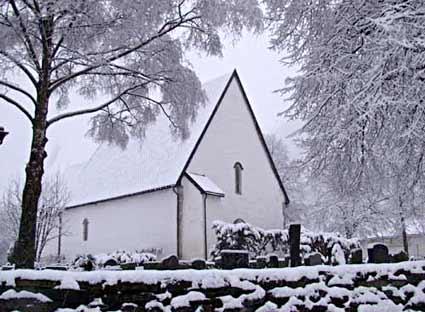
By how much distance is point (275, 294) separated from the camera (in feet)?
13.2

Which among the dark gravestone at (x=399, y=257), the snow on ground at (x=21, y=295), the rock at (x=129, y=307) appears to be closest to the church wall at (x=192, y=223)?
the dark gravestone at (x=399, y=257)

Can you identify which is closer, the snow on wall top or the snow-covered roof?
the snow-covered roof

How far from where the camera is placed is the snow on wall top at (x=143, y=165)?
1895 cm

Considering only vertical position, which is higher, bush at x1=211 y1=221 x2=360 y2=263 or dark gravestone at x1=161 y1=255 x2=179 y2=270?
bush at x1=211 y1=221 x2=360 y2=263

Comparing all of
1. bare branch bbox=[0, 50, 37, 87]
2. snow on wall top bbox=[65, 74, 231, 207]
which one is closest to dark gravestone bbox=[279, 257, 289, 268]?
bare branch bbox=[0, 50, 37, 87]

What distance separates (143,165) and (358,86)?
584 inches

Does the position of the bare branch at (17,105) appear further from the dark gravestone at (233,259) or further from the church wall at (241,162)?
the church wall at (241,162)

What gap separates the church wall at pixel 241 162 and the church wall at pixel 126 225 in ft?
5.45

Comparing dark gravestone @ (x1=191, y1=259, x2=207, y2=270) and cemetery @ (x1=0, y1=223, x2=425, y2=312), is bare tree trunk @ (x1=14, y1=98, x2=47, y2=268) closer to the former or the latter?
cemetery @ (x1=0, y1=223, x2=425, y2=312)

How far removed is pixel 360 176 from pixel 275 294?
507 cm

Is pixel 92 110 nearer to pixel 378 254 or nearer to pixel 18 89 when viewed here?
pixel 18 89

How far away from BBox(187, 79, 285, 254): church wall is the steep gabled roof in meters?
0.37

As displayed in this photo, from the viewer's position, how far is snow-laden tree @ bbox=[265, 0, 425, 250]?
19.7 ft

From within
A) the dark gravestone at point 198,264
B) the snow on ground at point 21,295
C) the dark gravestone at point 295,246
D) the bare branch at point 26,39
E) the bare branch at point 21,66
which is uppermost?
the bare branch at point 26,39
